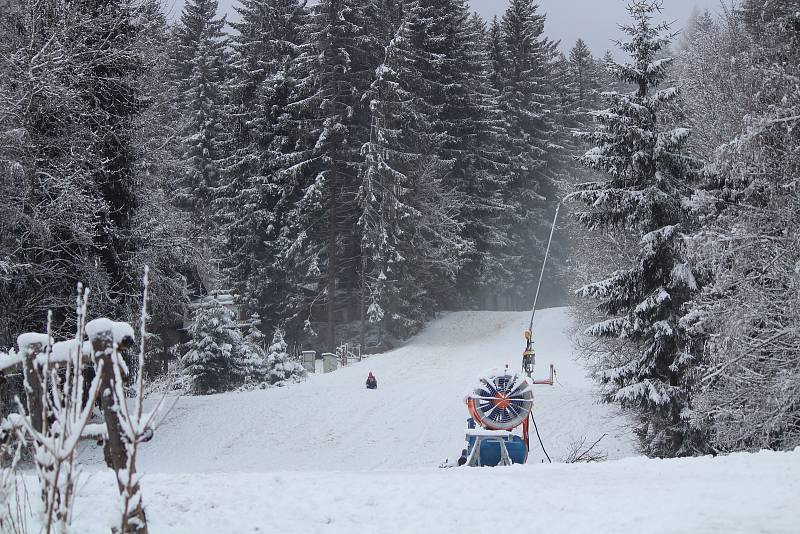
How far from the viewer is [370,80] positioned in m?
35.7

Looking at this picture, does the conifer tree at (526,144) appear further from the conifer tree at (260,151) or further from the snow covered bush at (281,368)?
the snow covered bush at (281,368)

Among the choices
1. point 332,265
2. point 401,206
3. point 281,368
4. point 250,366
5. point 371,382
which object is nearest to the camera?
point 371,382

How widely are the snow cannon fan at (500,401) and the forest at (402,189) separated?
179 inches

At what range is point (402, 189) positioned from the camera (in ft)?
109

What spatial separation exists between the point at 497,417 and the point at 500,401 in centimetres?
27

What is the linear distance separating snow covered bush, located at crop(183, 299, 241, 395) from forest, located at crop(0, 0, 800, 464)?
93 mm

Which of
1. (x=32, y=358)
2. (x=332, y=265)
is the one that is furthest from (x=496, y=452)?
(x=332, y=265)

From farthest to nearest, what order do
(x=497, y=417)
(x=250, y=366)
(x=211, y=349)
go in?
(x=250, y=366)
(x=211, y=349)
(x=497, y=417)

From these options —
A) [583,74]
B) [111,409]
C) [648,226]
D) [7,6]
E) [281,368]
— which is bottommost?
[281,368]

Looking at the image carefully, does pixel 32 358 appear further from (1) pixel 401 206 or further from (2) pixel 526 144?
(2) pixel 526 144

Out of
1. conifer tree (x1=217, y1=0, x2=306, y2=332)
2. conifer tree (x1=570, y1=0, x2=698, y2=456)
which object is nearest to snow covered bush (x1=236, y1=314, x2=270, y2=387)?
conifer tree (x1=217, y1=0, x2=306, y2=332)

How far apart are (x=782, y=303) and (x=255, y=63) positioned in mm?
29759

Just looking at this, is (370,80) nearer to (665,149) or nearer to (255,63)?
(255,63)

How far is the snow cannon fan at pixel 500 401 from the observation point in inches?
461
